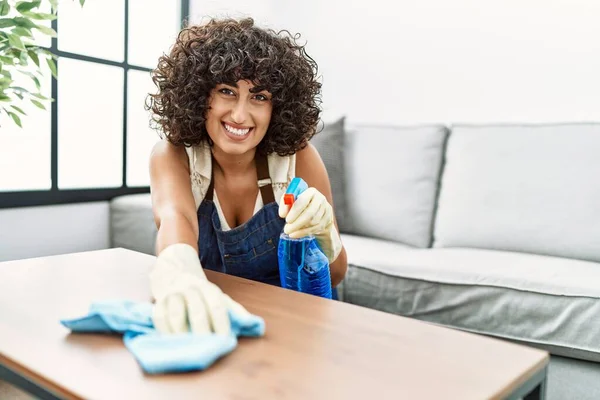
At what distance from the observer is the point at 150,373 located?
606mm

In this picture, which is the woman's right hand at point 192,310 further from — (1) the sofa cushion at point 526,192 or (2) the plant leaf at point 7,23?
(1) the sofa cushion at point 526,192

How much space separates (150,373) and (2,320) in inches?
12.7

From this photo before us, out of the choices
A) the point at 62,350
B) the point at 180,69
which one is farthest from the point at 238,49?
the point at 62,350

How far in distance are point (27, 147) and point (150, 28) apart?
37.0 inches

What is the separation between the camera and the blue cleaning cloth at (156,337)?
61cm

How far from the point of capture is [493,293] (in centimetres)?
149

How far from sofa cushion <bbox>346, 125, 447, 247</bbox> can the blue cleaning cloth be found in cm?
152

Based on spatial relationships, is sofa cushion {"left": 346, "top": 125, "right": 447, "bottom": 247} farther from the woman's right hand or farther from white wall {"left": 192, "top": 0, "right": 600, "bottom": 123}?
the woman's right hand

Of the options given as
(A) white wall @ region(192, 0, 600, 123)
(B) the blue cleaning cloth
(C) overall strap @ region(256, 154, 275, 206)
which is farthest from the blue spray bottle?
(A) white wall @ region(192, 0, 600, 123)

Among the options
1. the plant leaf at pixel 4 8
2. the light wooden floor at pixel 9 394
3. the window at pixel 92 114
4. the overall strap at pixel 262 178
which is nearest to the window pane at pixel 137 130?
the window at pixel 92 114

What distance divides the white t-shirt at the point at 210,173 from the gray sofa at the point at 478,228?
0.49 m

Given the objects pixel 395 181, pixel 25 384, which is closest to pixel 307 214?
pixel 25 384

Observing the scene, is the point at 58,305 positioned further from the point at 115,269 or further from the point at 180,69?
the point at 180,69

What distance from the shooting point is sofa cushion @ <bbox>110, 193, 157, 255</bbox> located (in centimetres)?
242
